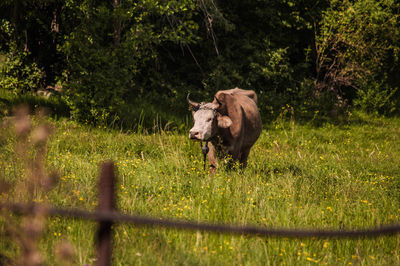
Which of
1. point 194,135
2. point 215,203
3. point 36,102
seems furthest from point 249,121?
point 36,102

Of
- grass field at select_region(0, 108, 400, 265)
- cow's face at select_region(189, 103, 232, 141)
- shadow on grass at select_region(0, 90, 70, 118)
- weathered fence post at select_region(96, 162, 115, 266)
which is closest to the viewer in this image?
weathered fence post at select_region(96, 162, 115, 266)

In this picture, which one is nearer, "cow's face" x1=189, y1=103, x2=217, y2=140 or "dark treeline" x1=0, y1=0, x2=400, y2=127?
"cow's face" x1=189, y1=103, x2=217, y2=140

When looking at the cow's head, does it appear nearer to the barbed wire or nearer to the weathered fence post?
the weathered fence post

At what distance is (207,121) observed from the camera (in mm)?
5156

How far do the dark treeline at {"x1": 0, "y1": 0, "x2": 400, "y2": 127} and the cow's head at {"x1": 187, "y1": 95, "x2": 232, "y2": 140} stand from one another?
511 cm

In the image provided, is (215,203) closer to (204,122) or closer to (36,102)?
(204,122)

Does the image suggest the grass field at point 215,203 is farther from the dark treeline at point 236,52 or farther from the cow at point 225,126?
the dark treeline at point 236,52

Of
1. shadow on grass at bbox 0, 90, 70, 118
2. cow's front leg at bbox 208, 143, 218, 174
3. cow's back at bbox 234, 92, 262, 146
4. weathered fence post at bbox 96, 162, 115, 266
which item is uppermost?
weathered fence post at bbox 96, 162, 115, 266

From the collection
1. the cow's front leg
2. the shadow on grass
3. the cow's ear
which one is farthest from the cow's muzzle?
the shadow on grass

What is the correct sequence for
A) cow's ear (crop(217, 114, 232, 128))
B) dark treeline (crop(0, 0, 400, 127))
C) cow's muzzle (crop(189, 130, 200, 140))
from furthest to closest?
dark treeline (crop(0, 0, 400, 127))
cow's ear (crop(217, 114, 232, 128))
cow's muzzle (crop(189, 130, 200, 140))

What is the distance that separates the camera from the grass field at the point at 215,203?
3.05 meters

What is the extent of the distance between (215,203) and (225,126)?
1565mm

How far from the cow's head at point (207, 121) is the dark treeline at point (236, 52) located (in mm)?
5110

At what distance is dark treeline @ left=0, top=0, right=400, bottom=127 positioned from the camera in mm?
11500
